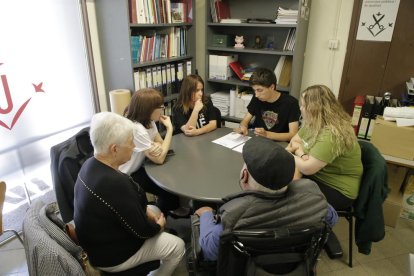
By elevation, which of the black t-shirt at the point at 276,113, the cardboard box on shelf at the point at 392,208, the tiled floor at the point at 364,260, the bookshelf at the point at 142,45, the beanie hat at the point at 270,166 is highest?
the bookshelf at the point at 142,45

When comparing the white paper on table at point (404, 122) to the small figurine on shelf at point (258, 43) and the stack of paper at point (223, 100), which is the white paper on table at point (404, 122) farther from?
the stack of paper at point (223, 100)

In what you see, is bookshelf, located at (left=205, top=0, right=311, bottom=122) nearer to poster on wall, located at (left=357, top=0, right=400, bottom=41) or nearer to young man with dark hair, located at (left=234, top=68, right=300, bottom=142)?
poster on wall, located at (left=357, top=0, right=400, bottom=41)

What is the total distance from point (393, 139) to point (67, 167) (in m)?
2.31

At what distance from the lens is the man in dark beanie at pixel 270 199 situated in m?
1.03

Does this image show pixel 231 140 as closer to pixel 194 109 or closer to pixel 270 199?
pixel 194 109

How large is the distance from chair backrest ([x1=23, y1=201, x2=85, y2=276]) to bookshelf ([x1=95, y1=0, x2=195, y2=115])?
1787 mm

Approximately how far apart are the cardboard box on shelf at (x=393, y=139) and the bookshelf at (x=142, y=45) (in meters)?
2.05

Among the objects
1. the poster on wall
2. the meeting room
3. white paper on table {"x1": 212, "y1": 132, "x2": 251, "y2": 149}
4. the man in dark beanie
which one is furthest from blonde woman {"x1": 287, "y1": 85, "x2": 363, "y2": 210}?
the poster on wall

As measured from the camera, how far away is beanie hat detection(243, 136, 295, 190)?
1.02 meters

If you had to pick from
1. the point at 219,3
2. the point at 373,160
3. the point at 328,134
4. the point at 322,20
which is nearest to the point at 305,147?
the point at 328,134

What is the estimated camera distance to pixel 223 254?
108cm

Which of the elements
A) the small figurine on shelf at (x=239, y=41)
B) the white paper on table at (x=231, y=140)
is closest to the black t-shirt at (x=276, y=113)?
the white paper on table at (x=231, y=140)

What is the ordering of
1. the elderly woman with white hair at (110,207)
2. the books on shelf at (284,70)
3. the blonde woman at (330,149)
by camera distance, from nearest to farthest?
the elderly woman with white hair at (110,207) → the blonde woman at (330,149) → the books on shelf at (284,70)

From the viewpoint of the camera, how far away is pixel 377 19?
2.66 meters
